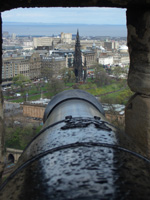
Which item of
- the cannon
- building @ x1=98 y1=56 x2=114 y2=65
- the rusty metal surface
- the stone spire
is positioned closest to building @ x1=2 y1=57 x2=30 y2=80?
the stone spire

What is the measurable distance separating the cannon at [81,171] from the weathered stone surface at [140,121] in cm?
70

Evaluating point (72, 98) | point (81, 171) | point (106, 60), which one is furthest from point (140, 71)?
point (106, 60)

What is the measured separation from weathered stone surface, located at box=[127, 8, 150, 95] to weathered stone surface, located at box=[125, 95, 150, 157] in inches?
2.4

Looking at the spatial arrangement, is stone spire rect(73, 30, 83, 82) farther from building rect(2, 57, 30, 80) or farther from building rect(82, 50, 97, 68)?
building rect(82, 50, 97, 68)

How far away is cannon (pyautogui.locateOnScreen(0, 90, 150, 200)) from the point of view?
0.78 metres

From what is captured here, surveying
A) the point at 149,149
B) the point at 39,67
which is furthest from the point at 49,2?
the point at 39,67

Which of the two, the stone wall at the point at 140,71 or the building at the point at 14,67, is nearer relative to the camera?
the stone wall at the point at 140,71

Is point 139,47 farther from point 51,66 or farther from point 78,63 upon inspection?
point 51,66

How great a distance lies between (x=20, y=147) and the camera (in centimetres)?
1381

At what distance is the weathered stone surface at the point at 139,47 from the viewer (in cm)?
187

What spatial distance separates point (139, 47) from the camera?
1.91m

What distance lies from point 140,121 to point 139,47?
0.42 metres

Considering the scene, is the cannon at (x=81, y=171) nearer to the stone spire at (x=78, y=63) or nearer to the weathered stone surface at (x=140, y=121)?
the weathered stone surface at (x=140, y=121)

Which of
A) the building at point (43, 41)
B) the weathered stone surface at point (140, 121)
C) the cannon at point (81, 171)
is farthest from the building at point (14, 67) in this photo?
the building at point (43, 41)
